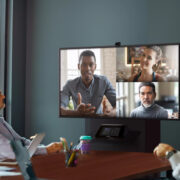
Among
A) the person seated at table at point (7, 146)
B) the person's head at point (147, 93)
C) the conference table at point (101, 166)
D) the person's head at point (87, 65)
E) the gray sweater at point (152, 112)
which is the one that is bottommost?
the conference table at point (101, 166)

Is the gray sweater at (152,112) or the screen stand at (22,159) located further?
the gray sweater at (152,112)

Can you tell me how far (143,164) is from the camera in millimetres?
2492

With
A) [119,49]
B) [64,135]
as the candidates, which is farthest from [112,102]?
[64,135]

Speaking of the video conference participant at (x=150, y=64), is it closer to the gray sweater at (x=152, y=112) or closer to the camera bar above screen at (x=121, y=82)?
the camera bar above screen at (x=121, y=82)

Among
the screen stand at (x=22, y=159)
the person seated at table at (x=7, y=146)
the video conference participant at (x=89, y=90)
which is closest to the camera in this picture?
the screen stand at (x=22, y=159)

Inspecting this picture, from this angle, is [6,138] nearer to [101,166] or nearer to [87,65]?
[101,166]

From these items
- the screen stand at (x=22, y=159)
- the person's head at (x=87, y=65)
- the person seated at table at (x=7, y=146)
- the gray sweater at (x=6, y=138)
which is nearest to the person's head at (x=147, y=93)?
the person's head at (x=87, y=65)

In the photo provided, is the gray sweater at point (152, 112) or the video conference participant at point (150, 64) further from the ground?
the video conference participant at point (150, 64)

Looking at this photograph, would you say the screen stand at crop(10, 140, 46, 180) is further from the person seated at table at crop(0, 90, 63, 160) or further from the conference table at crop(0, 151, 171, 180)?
the person seated at table at crop(0, 90, 63, 160)

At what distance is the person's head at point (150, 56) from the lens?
3584mm

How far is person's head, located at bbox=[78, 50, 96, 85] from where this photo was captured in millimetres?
3832

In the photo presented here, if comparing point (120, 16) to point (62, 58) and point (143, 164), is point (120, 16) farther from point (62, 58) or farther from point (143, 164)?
point (143, 164)

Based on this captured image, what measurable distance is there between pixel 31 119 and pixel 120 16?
73.8 inches

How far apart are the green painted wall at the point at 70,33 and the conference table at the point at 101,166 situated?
5.70 ft
